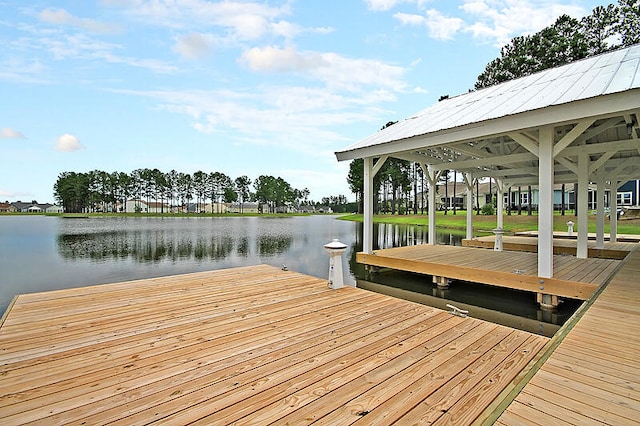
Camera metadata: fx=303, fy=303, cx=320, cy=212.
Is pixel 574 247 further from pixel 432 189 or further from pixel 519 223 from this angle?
pixel 519 223

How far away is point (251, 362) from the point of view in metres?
2.35

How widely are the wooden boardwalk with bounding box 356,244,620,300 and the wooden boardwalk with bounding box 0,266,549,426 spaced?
271cm

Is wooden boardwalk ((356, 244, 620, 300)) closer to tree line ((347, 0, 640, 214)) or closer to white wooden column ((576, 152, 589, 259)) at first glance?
white wooden column ((576, 152, 589, 259))

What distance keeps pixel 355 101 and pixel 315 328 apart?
667 inches

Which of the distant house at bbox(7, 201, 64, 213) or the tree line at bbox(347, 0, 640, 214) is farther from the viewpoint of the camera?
the distant house at bbox(7, 201, 64, 213)

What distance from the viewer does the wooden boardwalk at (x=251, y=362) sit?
1750mm

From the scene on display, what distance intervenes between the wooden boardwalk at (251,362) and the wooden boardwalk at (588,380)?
0.58ft

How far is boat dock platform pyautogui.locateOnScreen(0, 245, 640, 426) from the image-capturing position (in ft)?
5.62

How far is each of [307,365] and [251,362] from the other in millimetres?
441

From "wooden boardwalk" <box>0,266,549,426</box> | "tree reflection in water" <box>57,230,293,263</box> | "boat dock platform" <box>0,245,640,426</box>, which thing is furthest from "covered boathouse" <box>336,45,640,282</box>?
"tree reflection in water" <box>57,230,293,263</box>

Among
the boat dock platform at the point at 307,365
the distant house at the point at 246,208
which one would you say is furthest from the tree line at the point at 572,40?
the distant house at the point at 246,208

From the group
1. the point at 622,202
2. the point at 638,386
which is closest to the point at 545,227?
the point at 638,386

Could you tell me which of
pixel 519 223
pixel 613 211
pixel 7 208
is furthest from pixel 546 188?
pixel 7 208

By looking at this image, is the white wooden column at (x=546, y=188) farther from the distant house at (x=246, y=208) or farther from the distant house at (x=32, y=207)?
the distant house at (x=32, y=207)
